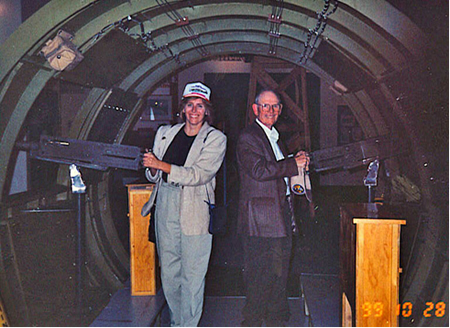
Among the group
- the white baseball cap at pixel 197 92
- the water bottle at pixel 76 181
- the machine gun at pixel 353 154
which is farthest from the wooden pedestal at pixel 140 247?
the machine gun at pixel 353 154

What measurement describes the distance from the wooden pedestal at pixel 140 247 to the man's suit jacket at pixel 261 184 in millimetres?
1087

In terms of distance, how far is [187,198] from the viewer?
12.1 ft

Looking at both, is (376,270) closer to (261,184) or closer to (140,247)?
(261,184)

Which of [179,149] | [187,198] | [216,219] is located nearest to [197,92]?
[179,149]

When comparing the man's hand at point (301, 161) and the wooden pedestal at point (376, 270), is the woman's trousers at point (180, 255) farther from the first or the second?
the wooden pedestal at point (376, 270)

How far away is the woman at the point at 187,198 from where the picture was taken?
368cm

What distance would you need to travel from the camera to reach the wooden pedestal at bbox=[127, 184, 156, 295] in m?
4.61

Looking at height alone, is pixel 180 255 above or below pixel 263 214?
below

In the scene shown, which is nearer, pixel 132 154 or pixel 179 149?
pixel 179 149

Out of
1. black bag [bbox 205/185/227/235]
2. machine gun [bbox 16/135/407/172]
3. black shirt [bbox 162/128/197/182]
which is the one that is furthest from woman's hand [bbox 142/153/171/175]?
machine gun [bbox 16/135/407/172]

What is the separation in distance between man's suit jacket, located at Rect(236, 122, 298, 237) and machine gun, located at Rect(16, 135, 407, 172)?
0.85m

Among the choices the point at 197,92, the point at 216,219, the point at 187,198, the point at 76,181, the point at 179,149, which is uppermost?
the point at 197,92

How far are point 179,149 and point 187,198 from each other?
1.37 ft

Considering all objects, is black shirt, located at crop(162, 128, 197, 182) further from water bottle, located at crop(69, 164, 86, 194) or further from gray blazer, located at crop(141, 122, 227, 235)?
water bottle, located at crop(69, 164, 86, 194)
